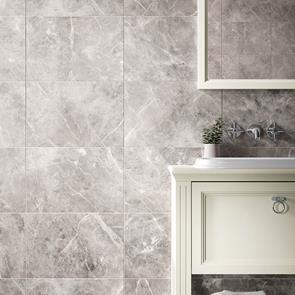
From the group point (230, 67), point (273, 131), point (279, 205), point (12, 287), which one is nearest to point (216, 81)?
point (230, 67)

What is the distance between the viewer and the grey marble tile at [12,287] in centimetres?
227

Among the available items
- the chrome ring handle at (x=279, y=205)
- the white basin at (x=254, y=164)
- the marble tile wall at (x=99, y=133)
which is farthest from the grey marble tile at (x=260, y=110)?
the chrome ring handle at (x=279, y=205)

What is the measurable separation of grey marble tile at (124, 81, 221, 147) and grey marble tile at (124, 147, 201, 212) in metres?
0.04

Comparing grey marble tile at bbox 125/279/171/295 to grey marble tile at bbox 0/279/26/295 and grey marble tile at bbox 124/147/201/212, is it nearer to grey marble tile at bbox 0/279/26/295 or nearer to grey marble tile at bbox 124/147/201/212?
grey marble tile at bbox 124/147/201/212

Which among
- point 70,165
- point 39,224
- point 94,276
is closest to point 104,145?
point 70,165

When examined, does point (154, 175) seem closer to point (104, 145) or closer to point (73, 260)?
point (104, 145)

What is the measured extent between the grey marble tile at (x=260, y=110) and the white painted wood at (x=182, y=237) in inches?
20.1

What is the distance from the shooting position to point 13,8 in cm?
227

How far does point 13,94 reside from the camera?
2273 mm

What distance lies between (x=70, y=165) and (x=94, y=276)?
1.77 feet

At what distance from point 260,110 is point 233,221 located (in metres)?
0.63

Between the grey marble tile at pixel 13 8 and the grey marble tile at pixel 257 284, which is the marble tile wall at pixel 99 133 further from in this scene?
the grey marble tile at pixel 257 284

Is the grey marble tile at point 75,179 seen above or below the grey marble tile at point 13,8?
below

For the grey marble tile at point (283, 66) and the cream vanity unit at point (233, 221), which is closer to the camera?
the cream vanity unit at point (233, 221)
